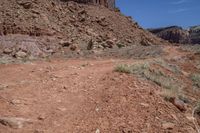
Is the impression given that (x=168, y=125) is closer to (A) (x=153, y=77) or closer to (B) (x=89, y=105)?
(B) (x=89, y=105)

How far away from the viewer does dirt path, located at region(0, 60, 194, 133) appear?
6.01 metres

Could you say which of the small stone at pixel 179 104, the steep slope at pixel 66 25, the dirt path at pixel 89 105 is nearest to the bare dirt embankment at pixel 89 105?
the dirt path at pixel 89 105

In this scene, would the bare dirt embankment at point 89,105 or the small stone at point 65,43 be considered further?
the small stone at point 65,43

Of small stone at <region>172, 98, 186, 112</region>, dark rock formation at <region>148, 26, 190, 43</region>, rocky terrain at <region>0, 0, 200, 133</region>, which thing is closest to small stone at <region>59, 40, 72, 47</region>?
rocky terrain at <region>0, 0, 200, 133</region>

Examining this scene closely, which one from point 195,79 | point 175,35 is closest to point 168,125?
point 195,79

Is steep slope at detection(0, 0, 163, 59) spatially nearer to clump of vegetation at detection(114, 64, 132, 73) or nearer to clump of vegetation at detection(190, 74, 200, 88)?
clump of vegetation at detection(190, 74, 200, 88)

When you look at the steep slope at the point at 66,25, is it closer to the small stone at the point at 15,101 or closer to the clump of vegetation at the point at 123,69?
the clump of vegetation at the point at 123,69

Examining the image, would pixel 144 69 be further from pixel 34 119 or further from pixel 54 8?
pixel 54 8

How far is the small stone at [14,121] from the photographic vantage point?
5798 millimetres

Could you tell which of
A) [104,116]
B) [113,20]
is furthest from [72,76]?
[113,20]

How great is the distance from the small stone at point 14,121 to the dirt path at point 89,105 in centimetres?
7

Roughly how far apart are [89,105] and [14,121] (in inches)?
64.7

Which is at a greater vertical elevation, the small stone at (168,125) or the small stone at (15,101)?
the small stone at (15,101)

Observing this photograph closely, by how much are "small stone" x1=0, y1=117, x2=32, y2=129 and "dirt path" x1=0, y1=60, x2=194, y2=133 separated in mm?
68
